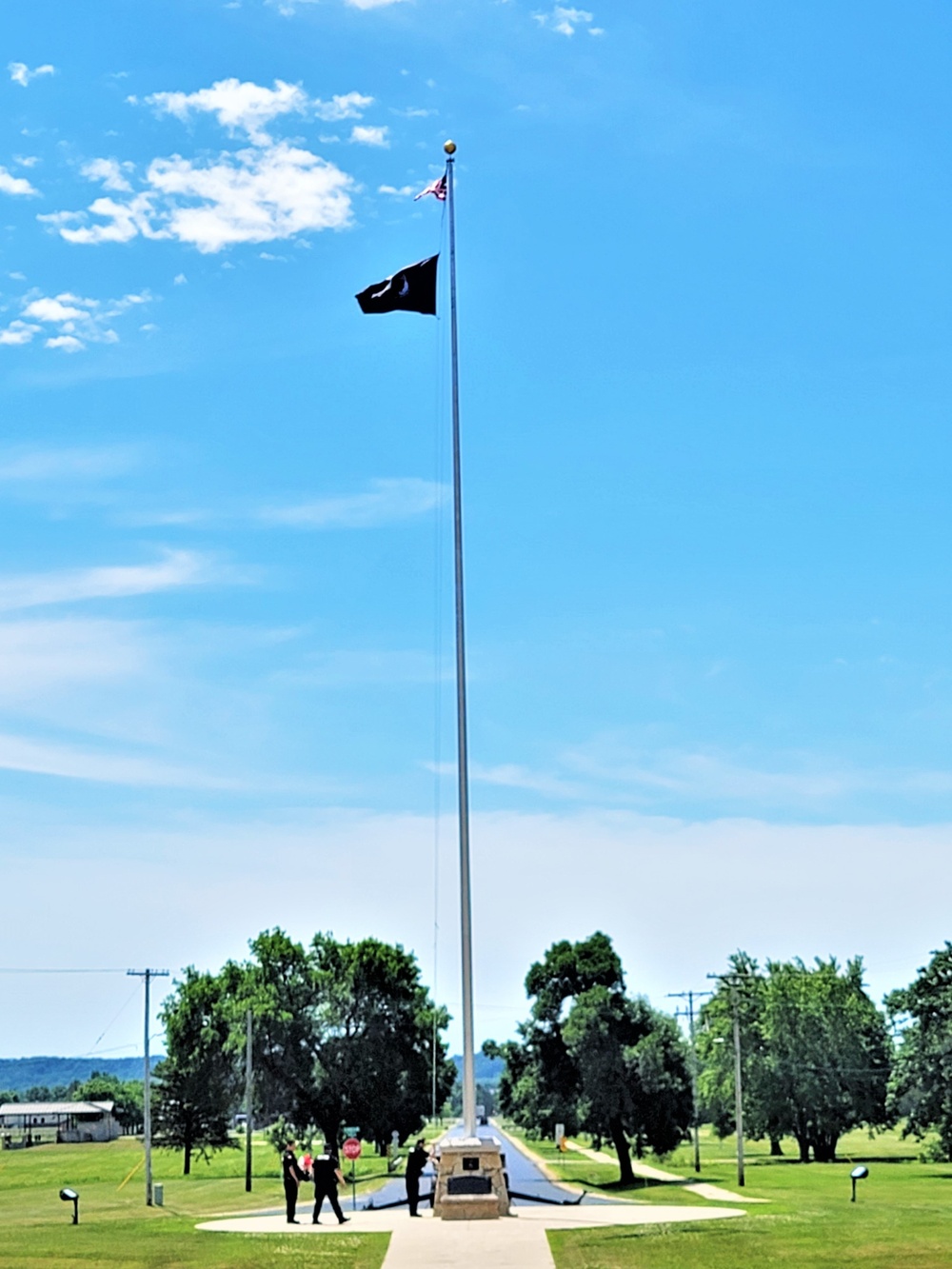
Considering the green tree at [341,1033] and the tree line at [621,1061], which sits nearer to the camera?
the tree line at [621,1061]

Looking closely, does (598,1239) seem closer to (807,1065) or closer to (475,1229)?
(475,1229)

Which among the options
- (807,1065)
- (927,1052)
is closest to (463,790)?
(927,1052)

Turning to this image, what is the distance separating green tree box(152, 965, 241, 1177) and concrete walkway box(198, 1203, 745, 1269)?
51.4 m

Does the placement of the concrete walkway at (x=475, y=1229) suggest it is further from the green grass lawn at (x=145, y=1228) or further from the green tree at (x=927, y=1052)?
the green tree at (x=927, y=1052)

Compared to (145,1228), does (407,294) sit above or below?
above

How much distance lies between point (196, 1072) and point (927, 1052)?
41.2 meters

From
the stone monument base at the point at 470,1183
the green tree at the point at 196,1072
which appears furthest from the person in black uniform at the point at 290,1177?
the green tree at the point at 196,1072

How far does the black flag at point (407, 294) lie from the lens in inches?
1448

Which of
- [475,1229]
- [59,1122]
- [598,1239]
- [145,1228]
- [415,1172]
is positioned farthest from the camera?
[59,1122]

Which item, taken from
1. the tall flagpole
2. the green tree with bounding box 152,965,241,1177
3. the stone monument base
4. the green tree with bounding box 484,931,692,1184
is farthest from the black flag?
the green tree with bounding box 152,965,241,1177

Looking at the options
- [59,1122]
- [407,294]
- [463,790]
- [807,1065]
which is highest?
[407,294]

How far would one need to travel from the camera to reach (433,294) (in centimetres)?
3700

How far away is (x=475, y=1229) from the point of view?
30.0 metres

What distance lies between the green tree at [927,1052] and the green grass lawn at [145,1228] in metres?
27.8
